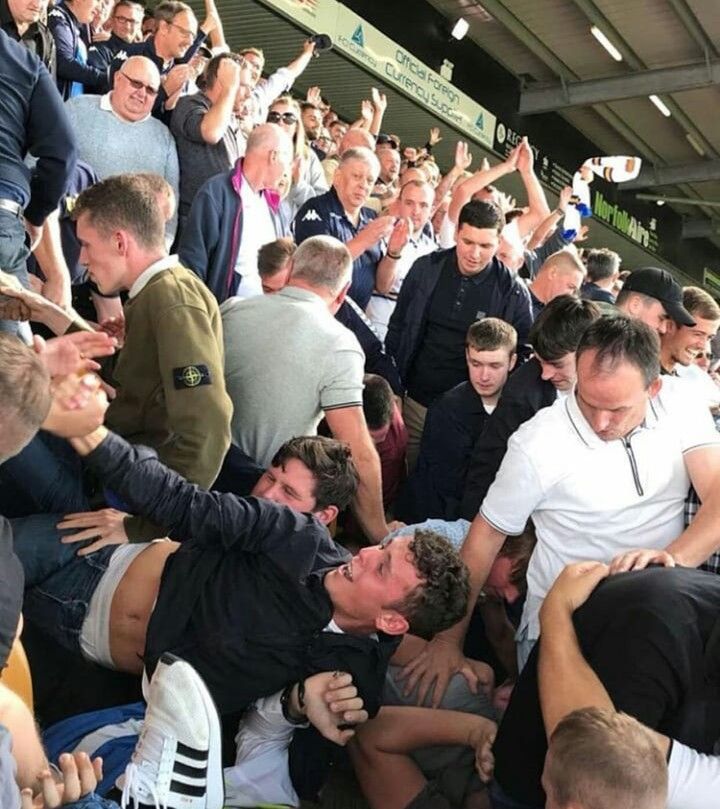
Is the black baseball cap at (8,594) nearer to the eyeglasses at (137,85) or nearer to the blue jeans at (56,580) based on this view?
the blue jeans at (56,580)

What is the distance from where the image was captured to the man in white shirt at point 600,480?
7.51 ft

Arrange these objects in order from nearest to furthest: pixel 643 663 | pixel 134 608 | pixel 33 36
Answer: pixel 643 663 → pixel 134 608 → pixel 33 36

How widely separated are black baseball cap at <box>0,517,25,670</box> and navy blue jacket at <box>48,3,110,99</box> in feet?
11.2

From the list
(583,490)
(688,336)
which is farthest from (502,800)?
(688,336)

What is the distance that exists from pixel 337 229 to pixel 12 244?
2060 mm

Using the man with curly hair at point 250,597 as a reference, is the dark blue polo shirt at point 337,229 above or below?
above

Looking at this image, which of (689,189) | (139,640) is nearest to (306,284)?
(139,640)

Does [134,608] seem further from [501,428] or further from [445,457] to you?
[445,457]

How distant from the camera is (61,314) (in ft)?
7.94

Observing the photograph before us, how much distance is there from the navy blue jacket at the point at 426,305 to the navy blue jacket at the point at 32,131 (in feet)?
5.55

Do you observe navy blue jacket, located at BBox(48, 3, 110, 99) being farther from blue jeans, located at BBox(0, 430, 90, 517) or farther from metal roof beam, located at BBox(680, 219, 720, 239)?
metal roof beam, located at BBox(680, 219, 720, 239)

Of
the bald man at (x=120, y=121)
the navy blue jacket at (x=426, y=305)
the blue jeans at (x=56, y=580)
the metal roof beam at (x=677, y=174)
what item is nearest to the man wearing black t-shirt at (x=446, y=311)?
the navy blue jacket at (x=426, y=305)

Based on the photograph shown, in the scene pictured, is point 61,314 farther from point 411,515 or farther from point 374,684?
point 411,515

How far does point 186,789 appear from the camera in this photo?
1.68m
